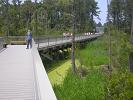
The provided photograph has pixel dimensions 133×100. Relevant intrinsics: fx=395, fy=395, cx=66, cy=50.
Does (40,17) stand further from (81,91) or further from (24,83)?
(24,83)

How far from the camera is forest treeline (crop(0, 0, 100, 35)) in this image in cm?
8038

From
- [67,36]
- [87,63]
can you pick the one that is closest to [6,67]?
[87,63]

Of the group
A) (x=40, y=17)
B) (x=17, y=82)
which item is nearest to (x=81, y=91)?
(x=17, y=82)

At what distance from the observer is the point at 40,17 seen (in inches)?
3509

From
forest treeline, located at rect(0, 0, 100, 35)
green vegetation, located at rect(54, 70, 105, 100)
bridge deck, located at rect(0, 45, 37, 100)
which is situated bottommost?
green vegetation, located at rect(54, 70, 105, 100)

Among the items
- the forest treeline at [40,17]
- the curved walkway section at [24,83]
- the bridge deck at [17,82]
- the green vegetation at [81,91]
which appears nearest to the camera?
the curved walkway section at [24,83]

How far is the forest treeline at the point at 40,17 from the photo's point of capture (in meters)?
80.4

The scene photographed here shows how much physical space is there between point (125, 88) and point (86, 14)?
5213 inches

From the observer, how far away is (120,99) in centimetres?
1478

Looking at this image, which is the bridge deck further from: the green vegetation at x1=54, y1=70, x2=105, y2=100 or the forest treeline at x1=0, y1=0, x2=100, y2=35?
the forest treeline at x1=0, y1=0, x2=100, y2=35

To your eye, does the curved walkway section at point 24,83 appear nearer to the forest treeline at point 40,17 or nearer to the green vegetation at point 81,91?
the green vegetation at point 81,91

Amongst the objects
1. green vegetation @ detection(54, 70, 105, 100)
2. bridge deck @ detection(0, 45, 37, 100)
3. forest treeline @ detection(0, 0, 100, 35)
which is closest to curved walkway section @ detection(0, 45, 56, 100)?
bridge deck @ detection(0, 45, 37, 100)

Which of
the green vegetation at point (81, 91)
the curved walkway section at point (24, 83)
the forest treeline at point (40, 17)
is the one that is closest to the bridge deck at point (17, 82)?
the curved walkway section at point (24, 83)

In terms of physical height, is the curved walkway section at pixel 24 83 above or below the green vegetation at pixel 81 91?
above
